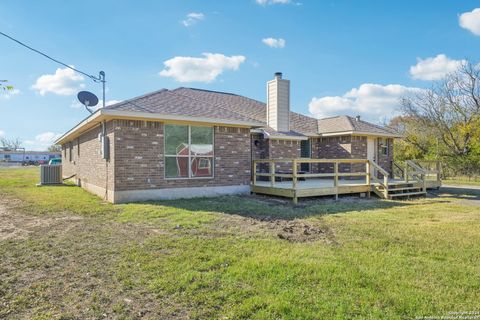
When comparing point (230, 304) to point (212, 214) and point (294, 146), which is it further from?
point (294, 146)

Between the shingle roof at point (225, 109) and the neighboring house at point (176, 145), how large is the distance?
5 cm

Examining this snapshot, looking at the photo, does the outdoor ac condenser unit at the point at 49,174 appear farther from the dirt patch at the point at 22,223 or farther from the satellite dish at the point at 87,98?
the dirt patch at the point at 22,223

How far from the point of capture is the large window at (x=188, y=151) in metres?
10.2

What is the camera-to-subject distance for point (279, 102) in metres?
14.1

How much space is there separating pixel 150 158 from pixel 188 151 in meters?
1.34

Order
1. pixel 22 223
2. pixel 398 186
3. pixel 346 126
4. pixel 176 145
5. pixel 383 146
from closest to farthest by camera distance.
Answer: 1. pixel 22 223
2. pixel 176 145
3. pixel 398 186
4. pixel 346 126
5. pixel 383 146

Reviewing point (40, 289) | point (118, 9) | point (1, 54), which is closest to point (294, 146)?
point (118, 9)

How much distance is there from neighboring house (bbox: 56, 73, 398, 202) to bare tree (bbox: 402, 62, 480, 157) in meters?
14.1

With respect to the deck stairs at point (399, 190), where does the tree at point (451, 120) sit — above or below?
above

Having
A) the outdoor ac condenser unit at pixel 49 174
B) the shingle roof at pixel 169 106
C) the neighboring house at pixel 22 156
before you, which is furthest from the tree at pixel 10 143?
the shingle roof at pixel 169 106

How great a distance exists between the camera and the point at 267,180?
13.8m

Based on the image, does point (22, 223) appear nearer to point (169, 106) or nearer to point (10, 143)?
point (169, 106)

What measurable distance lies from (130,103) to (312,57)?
8.79 meters

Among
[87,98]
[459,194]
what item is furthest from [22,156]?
[459,194]
